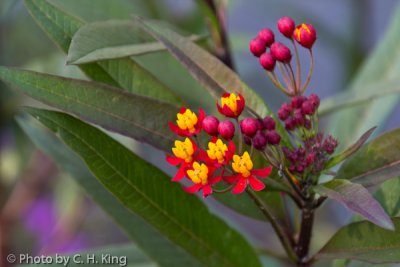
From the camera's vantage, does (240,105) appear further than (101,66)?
No

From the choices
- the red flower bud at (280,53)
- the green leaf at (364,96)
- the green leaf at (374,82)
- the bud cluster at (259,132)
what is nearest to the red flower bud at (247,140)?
the bud cluster at (259,132)

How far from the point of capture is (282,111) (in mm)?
763

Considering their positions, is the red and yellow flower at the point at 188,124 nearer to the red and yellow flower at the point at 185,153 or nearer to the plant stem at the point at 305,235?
the red and yellow flower at the point at 185,153

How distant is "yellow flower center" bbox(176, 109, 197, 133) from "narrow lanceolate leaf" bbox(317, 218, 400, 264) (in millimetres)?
213

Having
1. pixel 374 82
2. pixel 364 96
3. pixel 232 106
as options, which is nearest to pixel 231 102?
pixel 232 106

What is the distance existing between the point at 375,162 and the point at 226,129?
17 centimetres

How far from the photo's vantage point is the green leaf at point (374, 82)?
3.76 ft

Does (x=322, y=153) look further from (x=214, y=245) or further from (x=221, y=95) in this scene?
(x=214, y=245)

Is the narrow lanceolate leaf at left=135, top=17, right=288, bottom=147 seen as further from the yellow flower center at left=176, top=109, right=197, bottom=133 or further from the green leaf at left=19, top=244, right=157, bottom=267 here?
the green leaf at left=19, top=244, right=157, bottom=267

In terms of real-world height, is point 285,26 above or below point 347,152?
above

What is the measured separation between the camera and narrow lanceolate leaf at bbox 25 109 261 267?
0.77 metres

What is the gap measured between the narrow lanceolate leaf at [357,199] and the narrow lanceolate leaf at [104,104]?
176 mm

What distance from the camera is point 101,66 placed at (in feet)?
2.80

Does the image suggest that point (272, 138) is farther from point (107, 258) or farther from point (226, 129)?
point (107, 258)
